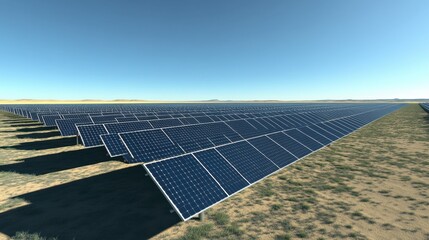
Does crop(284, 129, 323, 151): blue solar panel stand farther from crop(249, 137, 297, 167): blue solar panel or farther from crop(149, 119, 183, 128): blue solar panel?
crop(149, 119, 183, 128): blue solar panel

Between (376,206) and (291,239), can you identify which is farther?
(376,206)

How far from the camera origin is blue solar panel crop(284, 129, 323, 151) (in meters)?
13.7

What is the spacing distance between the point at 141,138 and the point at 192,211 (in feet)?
23.8

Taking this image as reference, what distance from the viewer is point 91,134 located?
14.6 metres

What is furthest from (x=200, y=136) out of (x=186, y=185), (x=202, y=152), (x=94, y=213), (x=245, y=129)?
(x=186, y=185)

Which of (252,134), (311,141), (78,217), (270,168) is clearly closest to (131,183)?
(78,217)

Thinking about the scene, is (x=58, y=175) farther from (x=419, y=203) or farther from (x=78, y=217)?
(x=419, y=203)

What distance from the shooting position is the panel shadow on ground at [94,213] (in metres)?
6.71

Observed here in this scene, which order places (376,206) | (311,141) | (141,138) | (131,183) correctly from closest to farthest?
(376,206), (131,183), (141,138), (311,141)

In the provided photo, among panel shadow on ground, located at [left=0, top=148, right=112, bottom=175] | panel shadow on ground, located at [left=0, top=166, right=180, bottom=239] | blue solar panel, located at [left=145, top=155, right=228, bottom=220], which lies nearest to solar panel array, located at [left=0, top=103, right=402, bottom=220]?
blue solar panel, located at [left=145, top=155, right=228, bottom=220]

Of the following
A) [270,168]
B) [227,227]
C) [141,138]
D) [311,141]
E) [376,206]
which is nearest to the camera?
[227,227]

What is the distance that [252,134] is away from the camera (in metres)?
17.9

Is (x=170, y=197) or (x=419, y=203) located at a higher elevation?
(x=170, y=197)

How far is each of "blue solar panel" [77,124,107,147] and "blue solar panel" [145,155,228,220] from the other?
30.4 ft
